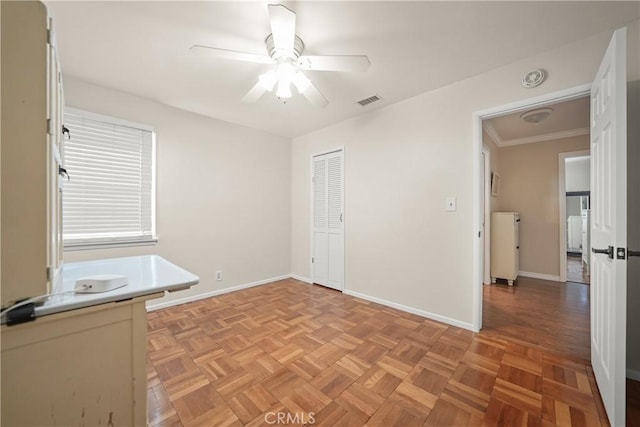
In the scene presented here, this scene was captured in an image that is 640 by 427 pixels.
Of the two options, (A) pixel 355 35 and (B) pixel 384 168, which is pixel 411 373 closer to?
(B) pixel 384 168

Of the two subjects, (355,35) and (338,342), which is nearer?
(355,35)

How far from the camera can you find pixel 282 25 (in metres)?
1.34

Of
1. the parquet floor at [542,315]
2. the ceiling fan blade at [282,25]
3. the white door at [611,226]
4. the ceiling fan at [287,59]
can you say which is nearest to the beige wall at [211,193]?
the ceiling fan at [287,59]

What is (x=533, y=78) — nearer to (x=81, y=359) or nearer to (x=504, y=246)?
(x=504, y=246)

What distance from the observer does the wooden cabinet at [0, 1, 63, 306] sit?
29.7 inches

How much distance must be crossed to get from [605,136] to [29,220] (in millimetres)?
2732

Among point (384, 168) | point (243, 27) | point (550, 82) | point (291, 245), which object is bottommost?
point (291, 245)

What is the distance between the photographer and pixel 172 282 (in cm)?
110

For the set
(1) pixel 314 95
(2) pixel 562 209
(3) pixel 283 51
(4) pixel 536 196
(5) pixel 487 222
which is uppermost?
(3) pixel 283 51

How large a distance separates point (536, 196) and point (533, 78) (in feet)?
10.2

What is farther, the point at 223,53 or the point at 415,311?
the point at 415,311

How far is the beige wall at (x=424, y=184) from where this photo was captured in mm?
2084

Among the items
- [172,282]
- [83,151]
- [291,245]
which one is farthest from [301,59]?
[291,245]

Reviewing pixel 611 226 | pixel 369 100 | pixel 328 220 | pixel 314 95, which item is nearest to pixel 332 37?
pixel 314 95
